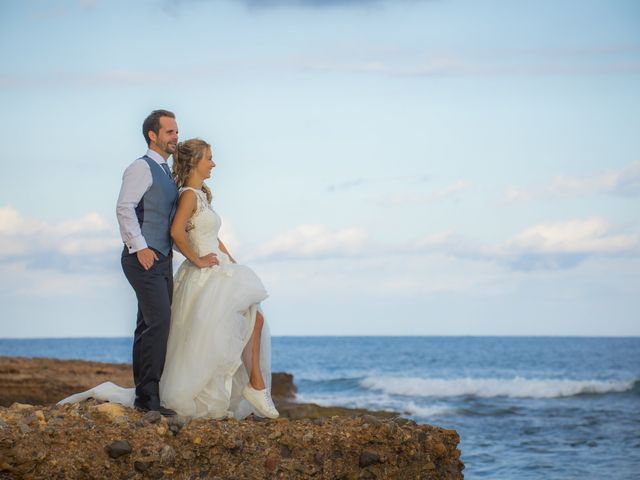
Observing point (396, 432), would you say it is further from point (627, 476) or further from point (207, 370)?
point (627, 476)

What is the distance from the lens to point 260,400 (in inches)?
314

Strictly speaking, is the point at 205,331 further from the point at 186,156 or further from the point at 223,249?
the point at 186,156

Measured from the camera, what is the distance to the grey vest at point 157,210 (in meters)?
7.48

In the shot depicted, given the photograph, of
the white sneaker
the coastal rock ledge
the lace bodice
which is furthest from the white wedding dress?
the coastal rock ledge

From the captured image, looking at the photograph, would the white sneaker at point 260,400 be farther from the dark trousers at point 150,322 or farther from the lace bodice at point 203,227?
the lace bodice at point 203,227

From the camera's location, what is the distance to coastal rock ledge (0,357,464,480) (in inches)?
267

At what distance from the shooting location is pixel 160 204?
757cm

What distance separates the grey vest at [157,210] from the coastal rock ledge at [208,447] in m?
1.29

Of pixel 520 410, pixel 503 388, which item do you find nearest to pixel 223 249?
pixel 520 410

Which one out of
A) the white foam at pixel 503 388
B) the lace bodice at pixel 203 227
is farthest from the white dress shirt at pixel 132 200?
the white foam at pixel 503 388

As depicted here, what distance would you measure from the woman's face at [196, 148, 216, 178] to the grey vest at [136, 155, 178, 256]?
0.28 metres

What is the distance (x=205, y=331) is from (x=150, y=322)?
443 millimetres

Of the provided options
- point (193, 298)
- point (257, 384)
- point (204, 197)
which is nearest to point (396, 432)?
point (257, 384)

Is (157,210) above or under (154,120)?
under
